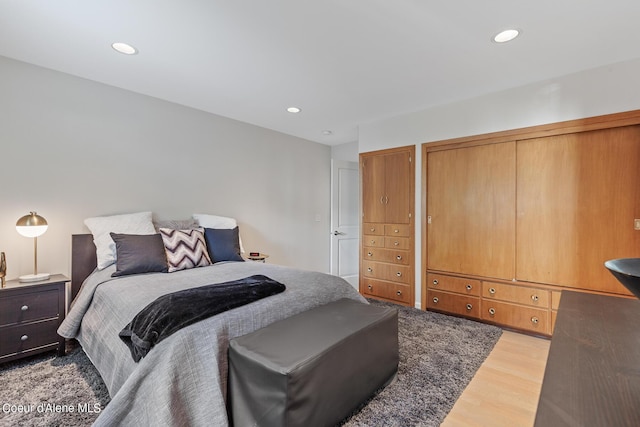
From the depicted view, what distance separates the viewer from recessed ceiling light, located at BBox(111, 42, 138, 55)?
2.11 m

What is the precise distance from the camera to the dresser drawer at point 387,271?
355 cm

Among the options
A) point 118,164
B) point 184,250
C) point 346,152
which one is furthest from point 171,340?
point 346,152

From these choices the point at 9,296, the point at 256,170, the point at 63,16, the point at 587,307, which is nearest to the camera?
the point at 587,307

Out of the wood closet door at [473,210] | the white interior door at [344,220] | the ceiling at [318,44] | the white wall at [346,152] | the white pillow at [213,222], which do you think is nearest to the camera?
the ceiling at [318,44]

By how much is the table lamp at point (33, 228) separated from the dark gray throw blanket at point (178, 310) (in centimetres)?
127

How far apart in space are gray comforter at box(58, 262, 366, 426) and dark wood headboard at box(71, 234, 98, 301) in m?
0.24

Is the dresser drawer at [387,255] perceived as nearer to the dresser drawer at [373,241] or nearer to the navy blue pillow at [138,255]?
the dresser drawer at [373,241]

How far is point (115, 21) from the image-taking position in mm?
1854

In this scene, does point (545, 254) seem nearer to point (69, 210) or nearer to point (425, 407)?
point (425, 407)

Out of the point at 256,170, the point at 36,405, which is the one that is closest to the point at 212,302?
the point at 36,405

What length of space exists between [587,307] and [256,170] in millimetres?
3558

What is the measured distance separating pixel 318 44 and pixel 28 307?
279 cm

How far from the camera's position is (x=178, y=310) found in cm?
153

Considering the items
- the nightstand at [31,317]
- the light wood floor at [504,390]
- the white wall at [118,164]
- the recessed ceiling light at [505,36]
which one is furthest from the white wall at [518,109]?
the nightstand at [31,317]
